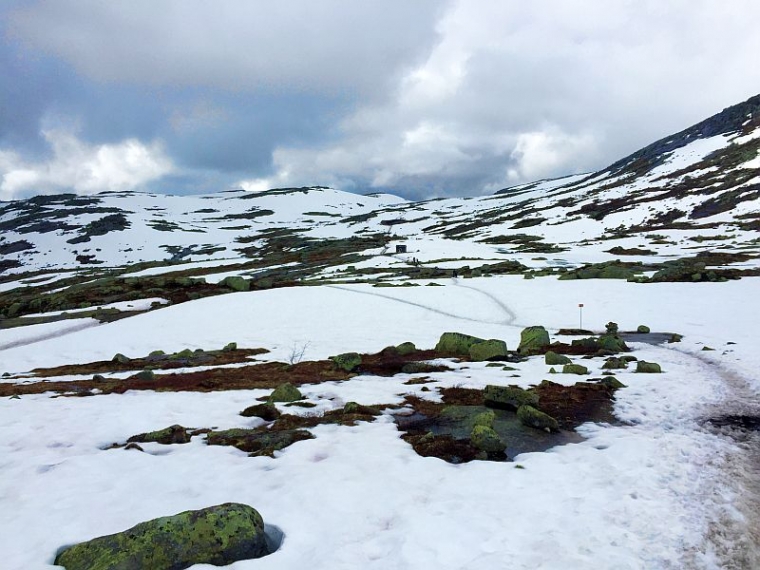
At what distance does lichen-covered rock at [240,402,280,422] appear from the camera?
12.9 meters

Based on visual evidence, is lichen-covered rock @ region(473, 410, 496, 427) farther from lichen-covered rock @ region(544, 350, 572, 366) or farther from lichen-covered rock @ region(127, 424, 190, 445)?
lichen-covered rock @ region(544, 350, 572, 366)

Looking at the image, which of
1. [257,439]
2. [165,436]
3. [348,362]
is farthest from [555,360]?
[165,436]

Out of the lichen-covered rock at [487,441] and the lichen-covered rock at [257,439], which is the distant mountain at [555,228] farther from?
the lichen-covered rock at [257,439]

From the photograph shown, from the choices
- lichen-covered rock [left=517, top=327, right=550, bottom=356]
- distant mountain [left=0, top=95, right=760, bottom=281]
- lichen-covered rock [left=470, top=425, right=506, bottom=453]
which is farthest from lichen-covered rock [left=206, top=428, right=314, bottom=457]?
distant mountain [left=0, top=95, right=760, bottom=281]

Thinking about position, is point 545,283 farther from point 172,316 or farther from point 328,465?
point 328,465

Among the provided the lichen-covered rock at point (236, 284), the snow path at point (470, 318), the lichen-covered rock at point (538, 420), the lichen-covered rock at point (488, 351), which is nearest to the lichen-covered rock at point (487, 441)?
the lichen-covered rock at point (538, 420)

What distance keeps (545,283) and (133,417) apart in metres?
41.2

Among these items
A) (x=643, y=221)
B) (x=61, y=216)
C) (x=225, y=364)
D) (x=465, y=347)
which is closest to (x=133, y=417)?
(x=225, y=364)

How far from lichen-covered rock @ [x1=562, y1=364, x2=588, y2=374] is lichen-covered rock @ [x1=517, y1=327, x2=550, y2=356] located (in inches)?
187

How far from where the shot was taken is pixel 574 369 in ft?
56.4

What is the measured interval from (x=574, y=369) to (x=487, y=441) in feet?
29.8

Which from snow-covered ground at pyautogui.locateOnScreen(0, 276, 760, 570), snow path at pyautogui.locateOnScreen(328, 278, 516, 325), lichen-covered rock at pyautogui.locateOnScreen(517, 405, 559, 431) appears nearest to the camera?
snow-covered ground at pyautogui.locateOnScreen(0, 276, 760, 570)

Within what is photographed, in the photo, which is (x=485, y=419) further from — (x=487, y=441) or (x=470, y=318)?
(x=470, y=318)

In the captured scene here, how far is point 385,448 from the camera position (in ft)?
33.3
